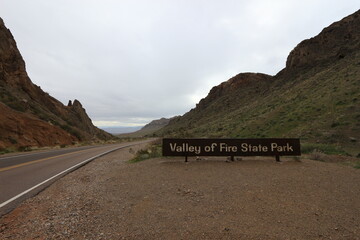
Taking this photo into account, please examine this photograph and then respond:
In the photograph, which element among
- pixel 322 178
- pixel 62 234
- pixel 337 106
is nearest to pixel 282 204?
pixel 322 178

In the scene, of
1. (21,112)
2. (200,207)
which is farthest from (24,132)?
(200,207)

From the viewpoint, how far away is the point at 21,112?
919 inches

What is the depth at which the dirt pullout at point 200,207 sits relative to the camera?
11.6ft

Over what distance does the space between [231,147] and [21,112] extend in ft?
87.2

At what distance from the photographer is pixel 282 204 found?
4.48m

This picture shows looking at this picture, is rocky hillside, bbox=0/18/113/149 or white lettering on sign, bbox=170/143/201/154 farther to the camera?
rocky hillside, bbox=0/18/113/149

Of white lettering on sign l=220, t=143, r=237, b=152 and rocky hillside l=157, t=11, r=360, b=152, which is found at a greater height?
rocky hillside l=157, t=11, r=360, b=152

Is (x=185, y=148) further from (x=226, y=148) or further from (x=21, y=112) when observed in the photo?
(x=21, y=112)

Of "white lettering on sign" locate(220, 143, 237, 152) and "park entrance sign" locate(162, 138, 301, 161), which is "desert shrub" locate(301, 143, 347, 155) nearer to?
"park entrance sign" locate(162, 138, 301, 161)

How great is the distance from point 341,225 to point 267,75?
246 feet

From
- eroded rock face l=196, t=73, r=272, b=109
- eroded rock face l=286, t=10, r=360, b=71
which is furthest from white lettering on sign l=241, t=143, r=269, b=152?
eroded rock face l=196, t=73, r=272, b=109

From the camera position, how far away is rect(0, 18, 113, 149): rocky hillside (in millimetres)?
19758

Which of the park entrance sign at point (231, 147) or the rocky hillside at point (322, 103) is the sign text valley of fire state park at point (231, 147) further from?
the rocky hillside at point (322, 103)

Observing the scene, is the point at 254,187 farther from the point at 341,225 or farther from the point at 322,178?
the point at 322,178
